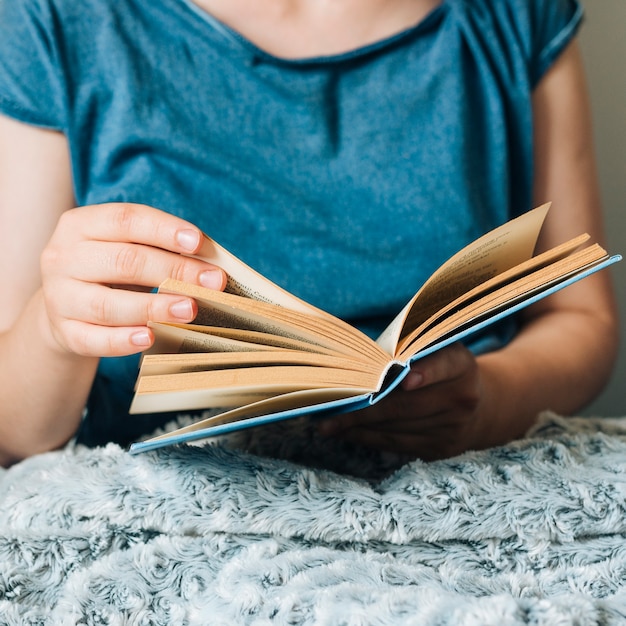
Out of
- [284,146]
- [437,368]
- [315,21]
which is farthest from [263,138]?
[437,368]

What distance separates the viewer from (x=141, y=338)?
512 mm

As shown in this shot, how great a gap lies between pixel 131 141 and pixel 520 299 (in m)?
0.51

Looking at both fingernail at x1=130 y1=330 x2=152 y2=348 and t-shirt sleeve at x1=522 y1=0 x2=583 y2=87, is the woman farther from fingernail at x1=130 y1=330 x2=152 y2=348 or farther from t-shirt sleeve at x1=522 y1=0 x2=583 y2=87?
fingernail at x1=130 y1=330 x2=152 y2=348

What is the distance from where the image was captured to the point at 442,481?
0.55 meters

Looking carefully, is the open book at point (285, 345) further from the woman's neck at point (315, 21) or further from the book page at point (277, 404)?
the woman's neck at point (315, 21)

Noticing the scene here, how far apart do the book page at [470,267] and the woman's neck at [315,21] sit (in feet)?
1.40

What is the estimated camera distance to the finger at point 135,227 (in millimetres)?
511

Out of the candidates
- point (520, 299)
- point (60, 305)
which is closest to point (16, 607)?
point (60, 305)

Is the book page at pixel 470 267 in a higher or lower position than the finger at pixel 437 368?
higher

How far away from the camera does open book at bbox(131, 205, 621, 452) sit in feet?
1.53

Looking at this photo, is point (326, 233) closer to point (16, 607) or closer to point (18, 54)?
point (18, 54)

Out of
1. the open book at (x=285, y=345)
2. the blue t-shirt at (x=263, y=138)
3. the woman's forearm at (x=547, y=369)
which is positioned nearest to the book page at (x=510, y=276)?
the open book at (x=285, y=345)

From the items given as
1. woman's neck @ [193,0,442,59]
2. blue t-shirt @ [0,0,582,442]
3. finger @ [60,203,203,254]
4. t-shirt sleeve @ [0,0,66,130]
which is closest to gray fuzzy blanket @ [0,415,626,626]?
finger @ [60,203,203,254]

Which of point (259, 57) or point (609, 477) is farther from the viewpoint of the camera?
point (259, 57)
